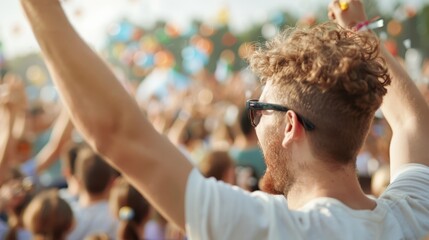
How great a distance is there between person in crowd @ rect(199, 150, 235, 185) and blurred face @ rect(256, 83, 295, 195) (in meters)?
2.41

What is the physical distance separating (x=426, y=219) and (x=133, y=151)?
2.31 feet

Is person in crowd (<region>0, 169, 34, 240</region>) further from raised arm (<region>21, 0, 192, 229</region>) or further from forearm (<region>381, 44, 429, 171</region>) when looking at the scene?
raised arm (<region>21, 0, 192, 229</region>)

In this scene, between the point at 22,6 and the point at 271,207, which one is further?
the point at 271,207

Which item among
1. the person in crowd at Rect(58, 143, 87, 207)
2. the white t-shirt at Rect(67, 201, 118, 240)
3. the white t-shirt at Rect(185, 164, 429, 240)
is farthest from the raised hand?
the person in crowd at Rect(58, 143, 87, 207)

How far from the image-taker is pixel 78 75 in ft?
4.45

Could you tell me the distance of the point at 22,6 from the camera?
140 cm

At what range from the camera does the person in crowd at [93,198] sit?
13.0 feet

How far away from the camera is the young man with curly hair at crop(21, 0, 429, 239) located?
1376 mm

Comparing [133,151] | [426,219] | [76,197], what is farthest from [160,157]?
[76,197]

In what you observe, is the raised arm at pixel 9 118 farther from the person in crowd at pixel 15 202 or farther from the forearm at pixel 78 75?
the forearm at pixel 78 75

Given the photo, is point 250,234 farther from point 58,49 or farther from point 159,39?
point 159,39

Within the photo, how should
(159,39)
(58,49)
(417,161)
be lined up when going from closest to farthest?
(58,49), (417,161), (159,39)

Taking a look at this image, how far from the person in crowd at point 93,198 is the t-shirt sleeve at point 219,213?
8.34 feet

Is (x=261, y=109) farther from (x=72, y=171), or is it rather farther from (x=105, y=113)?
(x=72, y=171)
